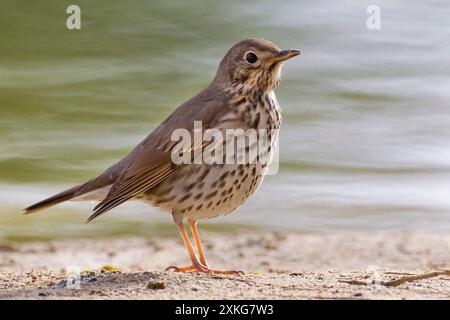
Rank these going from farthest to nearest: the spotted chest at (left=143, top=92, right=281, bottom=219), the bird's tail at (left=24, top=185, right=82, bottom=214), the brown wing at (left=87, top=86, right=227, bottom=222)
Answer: the bird's tail at (left=24, top=185, right=82, bottom=214), the brown wing at (left=87, top=86, right=227, bottom=222), the spotted chest at (left=143, top=92, right=281, bottom=219)

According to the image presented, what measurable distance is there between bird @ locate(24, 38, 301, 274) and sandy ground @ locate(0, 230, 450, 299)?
526 mm

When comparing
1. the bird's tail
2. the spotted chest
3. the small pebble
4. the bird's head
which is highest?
the bird's head

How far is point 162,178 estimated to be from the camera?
7.39 m

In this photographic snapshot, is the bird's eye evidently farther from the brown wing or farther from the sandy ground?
the sandy ground

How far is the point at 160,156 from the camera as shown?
24.3 feet

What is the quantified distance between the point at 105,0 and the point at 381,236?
6061mm

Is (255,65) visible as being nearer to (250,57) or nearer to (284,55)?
(250,57)

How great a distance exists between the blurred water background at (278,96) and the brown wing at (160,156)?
344 cm

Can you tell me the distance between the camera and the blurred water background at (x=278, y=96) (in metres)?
11.6

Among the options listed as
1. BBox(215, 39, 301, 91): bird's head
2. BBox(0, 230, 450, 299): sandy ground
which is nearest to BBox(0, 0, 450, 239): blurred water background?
BBox(0, 230, 450, 299): sandy ground

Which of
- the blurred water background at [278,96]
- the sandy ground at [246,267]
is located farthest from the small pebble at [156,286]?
the blurred water background at [278,96]

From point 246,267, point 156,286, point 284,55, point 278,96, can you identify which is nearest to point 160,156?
point 284,55

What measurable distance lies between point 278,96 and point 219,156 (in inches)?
279

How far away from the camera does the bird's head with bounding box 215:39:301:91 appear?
24.8 ft
